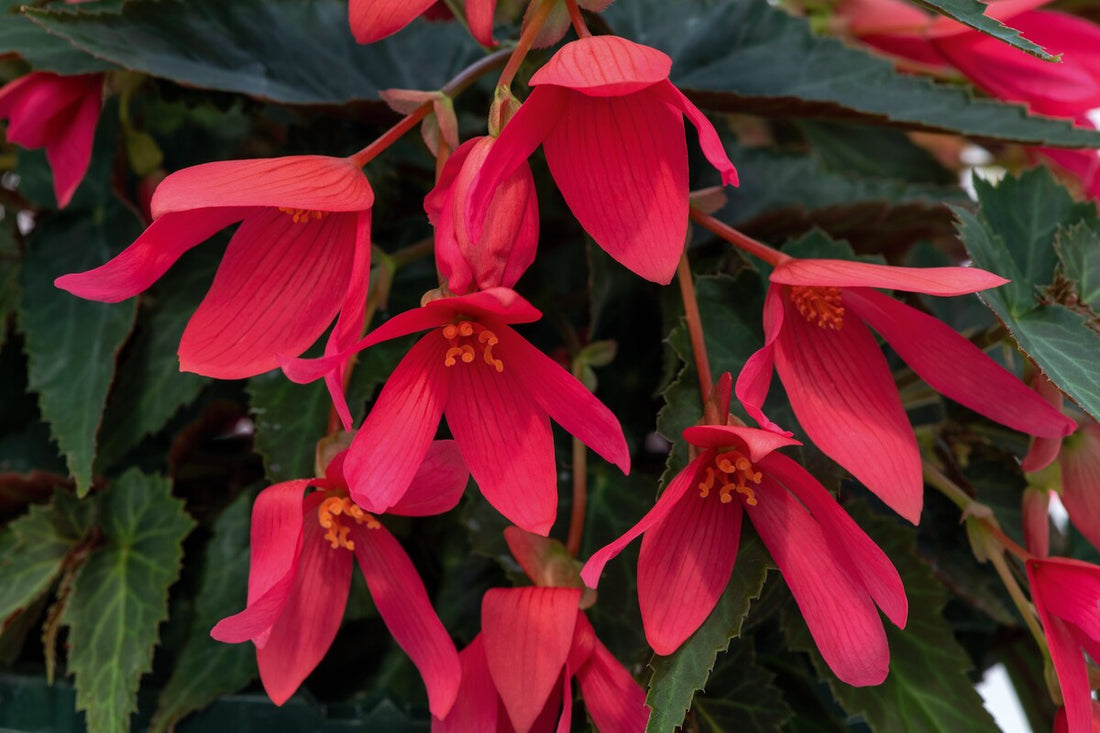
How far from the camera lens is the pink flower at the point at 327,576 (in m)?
0.37

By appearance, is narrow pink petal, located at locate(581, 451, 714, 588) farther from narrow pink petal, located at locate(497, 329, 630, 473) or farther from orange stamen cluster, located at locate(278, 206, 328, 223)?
orange stamen cluster, located at locate(278, 206, 328, 223)

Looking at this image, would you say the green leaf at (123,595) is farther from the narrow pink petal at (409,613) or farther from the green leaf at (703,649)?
the green leaf at (703,649)

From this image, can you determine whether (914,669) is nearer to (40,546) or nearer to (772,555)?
(772,555)

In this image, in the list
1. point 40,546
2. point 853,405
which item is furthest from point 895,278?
point 40,546

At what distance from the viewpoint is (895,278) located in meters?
0.35

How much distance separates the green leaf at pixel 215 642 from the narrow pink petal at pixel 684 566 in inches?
9.5

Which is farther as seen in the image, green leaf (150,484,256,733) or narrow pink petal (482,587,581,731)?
green leaf (150,484,256,733)

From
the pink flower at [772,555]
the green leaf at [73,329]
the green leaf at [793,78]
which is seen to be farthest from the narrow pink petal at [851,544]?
the green leaf at [73,329]

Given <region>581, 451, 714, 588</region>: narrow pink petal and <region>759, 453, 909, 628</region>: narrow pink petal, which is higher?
<region>581, 451, 714, 588</region>: narrow pink petal

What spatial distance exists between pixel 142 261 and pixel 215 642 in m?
0.24

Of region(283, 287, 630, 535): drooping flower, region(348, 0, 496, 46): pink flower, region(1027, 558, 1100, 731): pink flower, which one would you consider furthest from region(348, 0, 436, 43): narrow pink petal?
region(1027, 558, 1100, 731): pink flower

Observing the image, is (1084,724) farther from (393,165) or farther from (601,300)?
(393,165)

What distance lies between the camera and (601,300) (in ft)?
1.76

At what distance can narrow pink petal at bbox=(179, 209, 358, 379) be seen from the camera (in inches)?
15.1
